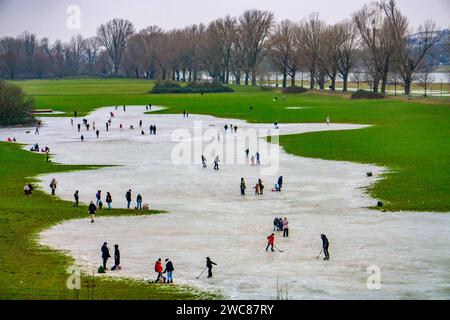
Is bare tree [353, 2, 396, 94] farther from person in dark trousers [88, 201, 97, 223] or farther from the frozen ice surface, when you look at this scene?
person in dark trousers [88, 201, 97, 223]

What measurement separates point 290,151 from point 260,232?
33.9 metres

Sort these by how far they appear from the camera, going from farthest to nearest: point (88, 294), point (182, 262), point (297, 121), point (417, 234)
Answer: point (297, 121) < point (417, 234) < point (182, 262) < point (88, 294)

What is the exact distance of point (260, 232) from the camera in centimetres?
3988

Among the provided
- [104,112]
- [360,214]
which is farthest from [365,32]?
[360,214]

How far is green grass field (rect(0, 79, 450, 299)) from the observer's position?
31266mm

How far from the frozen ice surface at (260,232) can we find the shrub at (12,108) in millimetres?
40112

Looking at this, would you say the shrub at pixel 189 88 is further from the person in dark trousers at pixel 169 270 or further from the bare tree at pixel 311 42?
the person in dark trousers at pixel 169 270

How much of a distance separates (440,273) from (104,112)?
98345 mm

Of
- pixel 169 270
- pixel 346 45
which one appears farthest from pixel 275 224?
pixel 346 45

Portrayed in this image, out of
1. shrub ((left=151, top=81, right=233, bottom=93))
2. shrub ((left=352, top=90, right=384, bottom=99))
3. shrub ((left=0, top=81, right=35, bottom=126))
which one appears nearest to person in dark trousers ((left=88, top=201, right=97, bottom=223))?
shrub ((left=0, top=81, right=35, bottom=126))

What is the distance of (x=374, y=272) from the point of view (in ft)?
102

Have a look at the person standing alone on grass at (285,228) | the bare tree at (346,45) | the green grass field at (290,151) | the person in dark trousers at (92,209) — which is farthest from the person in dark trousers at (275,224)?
the bare tree at (346,45)
